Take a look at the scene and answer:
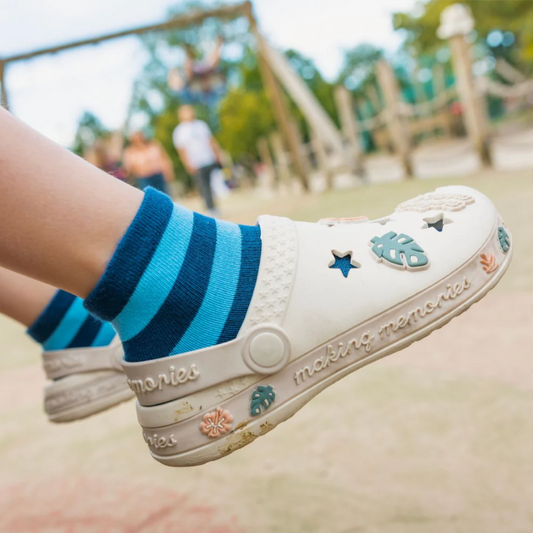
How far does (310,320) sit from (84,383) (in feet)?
1.33

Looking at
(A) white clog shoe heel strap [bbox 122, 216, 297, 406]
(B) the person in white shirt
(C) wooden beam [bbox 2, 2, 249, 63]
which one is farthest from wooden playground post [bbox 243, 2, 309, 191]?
(A) white clog shoe heel strap [bbox 122, 216, 297, 406]

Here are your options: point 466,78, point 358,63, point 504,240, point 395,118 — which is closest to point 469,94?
point 466,78

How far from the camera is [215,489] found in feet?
2.53

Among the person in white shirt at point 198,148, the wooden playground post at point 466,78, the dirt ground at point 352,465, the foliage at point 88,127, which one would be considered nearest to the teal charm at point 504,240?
the dirt ground at point 352,465

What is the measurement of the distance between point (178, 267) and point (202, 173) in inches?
182

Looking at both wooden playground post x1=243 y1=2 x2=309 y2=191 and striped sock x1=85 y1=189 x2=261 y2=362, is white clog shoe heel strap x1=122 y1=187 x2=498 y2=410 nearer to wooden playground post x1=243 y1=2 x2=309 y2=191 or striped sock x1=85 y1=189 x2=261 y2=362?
striped sock x1=85 y1=189 x2=261 y2=362

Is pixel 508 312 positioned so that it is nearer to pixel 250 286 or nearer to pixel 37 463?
pixel 250 286

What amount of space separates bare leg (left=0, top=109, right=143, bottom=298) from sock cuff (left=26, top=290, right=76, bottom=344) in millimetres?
331

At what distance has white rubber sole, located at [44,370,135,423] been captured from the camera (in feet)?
2.84

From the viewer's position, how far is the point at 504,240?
0.69 meters

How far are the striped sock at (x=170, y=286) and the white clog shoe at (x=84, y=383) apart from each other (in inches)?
10.6

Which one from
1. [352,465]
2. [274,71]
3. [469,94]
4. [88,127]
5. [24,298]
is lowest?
[88,127]

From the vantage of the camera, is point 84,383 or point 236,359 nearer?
point 236,359

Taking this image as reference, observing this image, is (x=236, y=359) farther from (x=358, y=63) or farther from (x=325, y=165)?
(x=358, y=63)
